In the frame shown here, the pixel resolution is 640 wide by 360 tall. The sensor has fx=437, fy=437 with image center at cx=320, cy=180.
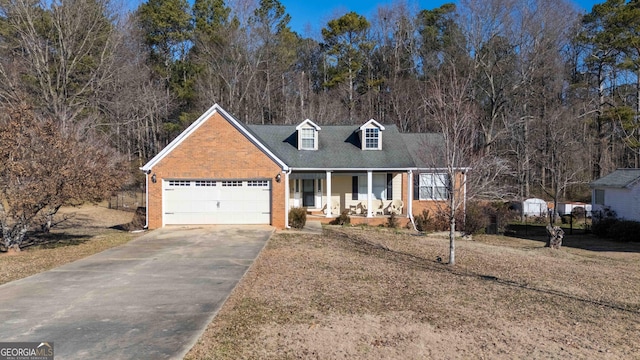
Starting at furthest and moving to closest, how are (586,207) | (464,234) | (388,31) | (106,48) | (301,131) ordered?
(388,31) < (586,207) < (106,48) < (301,131) < (464,234)

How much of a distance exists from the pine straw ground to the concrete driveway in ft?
1.83

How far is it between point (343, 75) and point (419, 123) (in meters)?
8.92

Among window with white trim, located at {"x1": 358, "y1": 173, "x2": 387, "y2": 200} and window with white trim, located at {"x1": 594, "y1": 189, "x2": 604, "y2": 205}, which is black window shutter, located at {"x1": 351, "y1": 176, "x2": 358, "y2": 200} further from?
window with white trim, located at {"x1": 594, "y1": 189, "x2": 604, "y2": 205}

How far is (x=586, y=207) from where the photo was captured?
108 ft

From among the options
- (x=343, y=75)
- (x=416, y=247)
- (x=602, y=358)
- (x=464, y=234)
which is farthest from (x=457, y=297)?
(x=343, y=75)

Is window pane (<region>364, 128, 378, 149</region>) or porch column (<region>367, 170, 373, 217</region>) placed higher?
window pane (<region>364, 128, 378, 149</region>)

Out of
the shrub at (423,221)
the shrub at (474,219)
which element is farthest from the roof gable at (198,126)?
the shrub at (474,219)

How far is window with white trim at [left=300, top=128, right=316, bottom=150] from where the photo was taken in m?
25.0

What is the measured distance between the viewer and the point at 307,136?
988 inches

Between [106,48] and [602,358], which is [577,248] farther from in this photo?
[106,48]

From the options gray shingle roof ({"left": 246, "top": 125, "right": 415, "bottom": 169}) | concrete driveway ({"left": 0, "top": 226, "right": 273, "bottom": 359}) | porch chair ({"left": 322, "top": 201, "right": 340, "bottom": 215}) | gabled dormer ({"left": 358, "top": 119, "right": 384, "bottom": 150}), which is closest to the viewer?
concrete driveway ({"left": 0, "top": 226, "right": 273, "bottom": 359})

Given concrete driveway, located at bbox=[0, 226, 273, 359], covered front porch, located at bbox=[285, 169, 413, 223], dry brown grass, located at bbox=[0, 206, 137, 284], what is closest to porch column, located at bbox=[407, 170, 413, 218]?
covered front porch, located at bbox=[285, 169, 413, 223]

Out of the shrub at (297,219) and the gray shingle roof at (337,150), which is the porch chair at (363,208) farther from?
the shrub at (297,219)

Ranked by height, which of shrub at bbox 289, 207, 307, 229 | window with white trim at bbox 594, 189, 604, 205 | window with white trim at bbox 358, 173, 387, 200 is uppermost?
window with white trim at bbox 358, 173, 387, 200
